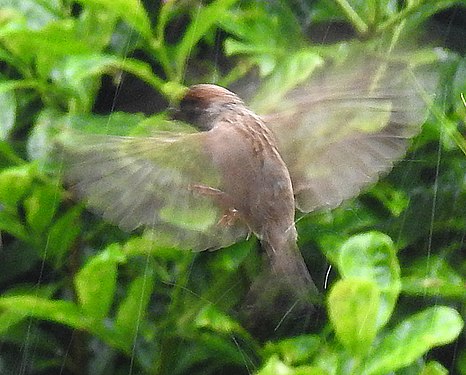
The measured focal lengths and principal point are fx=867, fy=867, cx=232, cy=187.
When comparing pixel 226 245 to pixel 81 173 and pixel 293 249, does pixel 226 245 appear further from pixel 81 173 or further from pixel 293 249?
pixel 81 173

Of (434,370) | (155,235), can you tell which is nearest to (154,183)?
(155,235)

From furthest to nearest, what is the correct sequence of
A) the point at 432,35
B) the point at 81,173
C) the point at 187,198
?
the point at 432,35 < the point at 187,198 < the point at 81,173

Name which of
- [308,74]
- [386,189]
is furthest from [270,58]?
[386,189]

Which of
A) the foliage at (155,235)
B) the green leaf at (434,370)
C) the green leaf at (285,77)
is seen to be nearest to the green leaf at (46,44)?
the foliage at (155,235)

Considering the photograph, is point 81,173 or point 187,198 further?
point 187,198

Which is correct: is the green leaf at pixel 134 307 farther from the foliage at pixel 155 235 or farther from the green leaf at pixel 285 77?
the green leaf at pixel 285 77
